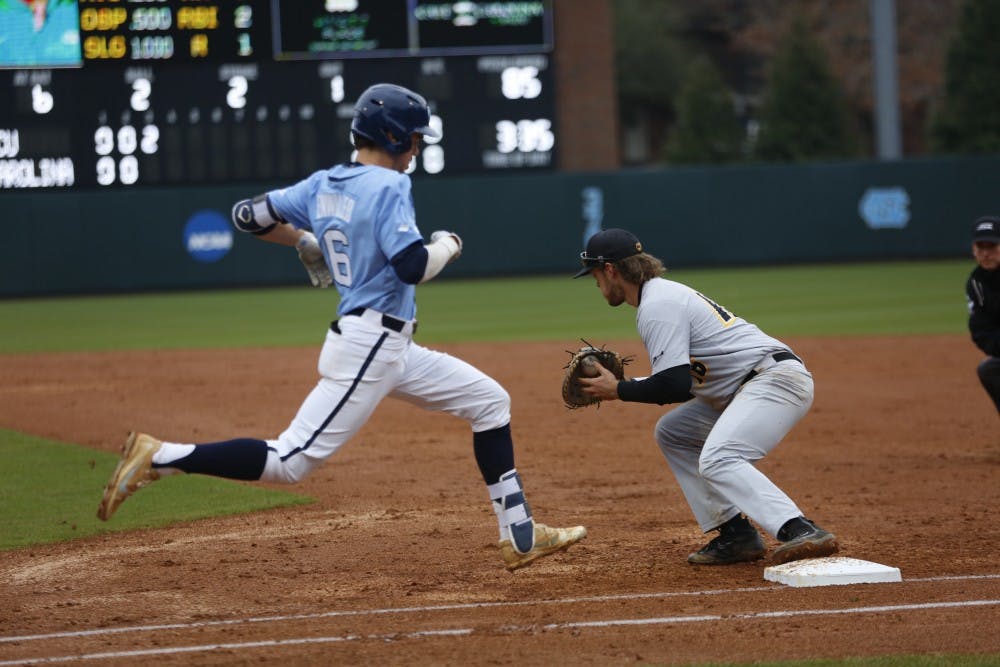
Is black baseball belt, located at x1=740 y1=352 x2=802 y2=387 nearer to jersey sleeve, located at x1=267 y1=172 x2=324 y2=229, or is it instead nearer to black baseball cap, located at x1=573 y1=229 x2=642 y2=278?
black baseball cap, located at x1=573 y1=229 x2=642 y2=278

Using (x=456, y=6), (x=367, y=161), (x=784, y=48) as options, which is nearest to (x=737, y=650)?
(x=367, y=161)

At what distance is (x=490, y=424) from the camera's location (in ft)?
17.5

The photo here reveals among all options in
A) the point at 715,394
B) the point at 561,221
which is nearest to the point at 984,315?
the point at 715,394

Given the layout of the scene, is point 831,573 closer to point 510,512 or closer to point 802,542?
point 802,542

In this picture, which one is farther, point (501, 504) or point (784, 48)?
point (784, 48)

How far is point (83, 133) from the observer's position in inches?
798

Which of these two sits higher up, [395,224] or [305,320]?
[395,224]

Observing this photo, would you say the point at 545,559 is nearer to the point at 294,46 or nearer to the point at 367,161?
the point at 367,161

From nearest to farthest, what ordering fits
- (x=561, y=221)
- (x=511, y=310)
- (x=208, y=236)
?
(x=511, y=310) → (x=208, y=236) → (x=561, y=221)

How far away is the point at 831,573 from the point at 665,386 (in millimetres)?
947

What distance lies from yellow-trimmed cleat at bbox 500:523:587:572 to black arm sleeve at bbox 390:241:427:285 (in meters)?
1.17

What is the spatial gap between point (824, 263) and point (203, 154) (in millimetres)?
11733

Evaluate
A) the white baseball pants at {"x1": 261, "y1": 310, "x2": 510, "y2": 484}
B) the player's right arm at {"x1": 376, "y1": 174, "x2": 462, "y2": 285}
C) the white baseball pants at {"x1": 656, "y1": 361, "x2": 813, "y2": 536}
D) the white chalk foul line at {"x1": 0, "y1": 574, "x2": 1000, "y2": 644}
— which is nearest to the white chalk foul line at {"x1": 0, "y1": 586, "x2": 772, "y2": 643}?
the white chalk foul line at {"x1": 0, "y1": 574, "x2": 1000, "y2": 644}

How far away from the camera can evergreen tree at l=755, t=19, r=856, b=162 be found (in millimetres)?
31156
